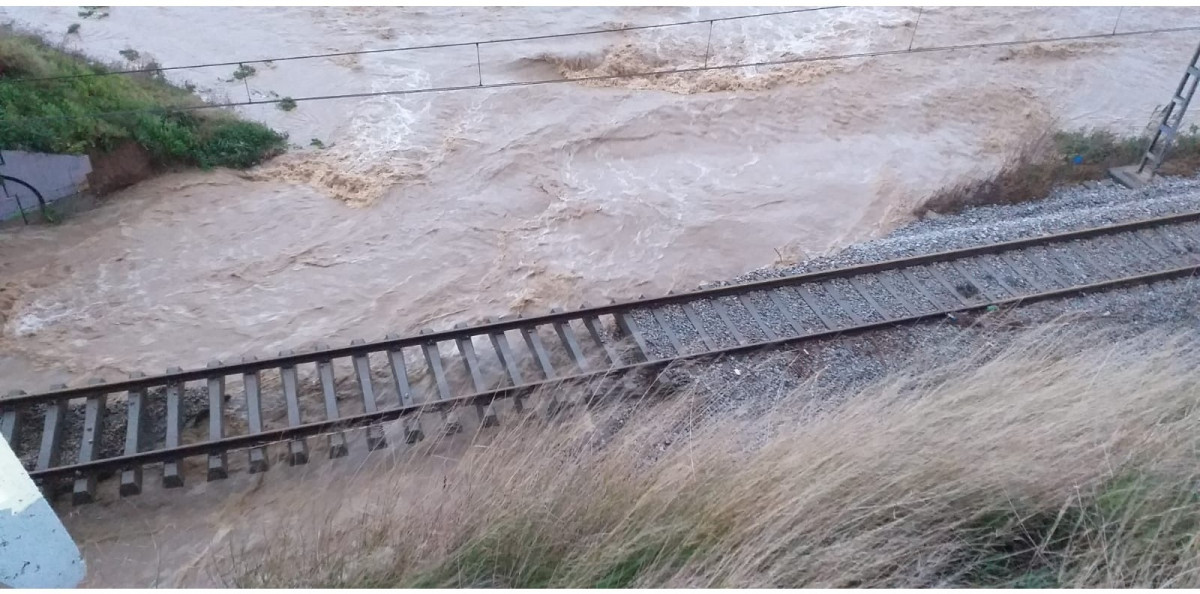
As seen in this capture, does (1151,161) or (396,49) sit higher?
(396,49)

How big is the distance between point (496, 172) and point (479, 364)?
14.4ft

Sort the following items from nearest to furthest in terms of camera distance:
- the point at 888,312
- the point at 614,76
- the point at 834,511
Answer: the point at 834,511, the point at 888,312, the point at 614,76

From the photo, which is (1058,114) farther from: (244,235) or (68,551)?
(68,551)


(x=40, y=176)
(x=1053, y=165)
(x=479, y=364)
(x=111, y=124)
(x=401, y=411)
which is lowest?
(x=479, y=364)

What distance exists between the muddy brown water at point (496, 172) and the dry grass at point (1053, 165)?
466mm

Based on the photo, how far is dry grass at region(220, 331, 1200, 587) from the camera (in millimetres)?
3943

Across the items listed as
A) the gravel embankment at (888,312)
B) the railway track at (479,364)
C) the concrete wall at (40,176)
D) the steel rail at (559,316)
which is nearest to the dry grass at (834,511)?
the railway track at (479,364)

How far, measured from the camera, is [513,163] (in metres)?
12.5

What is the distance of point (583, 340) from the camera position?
29.0 ft

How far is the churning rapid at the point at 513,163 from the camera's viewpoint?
9.92 metres

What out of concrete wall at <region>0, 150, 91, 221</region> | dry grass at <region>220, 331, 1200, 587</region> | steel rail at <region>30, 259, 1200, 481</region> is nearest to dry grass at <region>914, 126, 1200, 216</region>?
steel rail at <region>30, 259, 1200, 481</region>

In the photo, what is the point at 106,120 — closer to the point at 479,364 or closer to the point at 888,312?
the point at 479,364

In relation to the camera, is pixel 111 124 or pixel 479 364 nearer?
pixel 479 364

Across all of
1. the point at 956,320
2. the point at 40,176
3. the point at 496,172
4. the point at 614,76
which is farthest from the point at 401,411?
the point at 614,76
